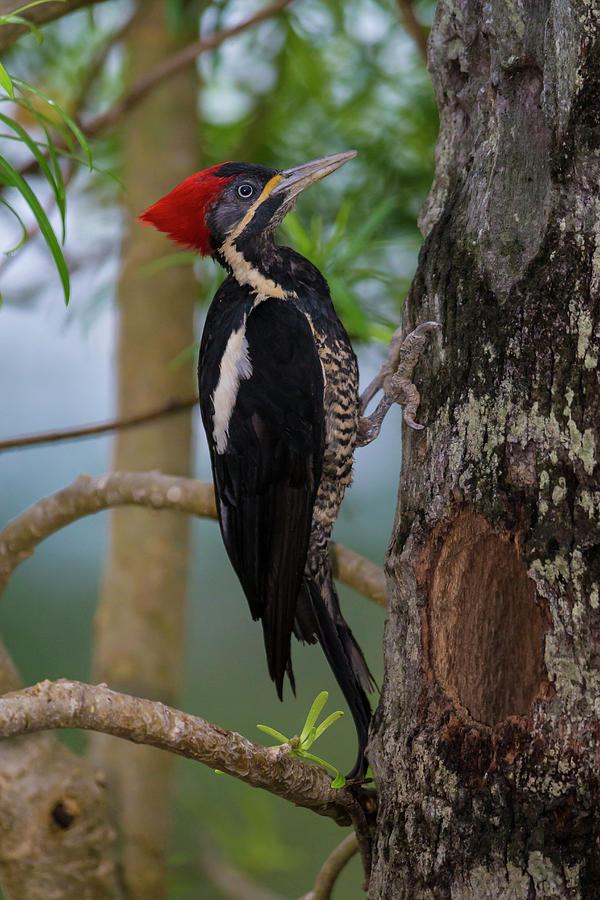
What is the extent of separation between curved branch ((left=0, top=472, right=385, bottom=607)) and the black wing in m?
0.10

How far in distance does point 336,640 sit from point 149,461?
3.59ft

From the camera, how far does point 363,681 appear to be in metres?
1.33

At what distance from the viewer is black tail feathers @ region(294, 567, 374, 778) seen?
51.5 inches

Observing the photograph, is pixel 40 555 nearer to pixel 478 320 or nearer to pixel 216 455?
pixel 216 455

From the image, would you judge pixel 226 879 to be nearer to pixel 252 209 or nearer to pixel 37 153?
pixel 252 209

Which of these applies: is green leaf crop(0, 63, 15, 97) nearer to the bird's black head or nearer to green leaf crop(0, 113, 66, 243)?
green leaf crop(0, 113, 66, 243)

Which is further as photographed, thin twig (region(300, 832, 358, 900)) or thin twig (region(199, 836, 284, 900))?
thin twig (region(199, 836, 284, 900))

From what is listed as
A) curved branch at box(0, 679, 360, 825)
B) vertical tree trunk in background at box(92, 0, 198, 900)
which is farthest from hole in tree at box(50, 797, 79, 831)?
vertical tree trunk in background at box(92, 0, 198, 900)

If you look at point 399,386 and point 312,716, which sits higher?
point 399,386

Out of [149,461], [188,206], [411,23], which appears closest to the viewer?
[188,206]

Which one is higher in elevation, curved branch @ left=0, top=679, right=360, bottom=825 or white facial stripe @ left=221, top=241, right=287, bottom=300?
white facial stripe @ left=221, top=241, right=287, bottom=300

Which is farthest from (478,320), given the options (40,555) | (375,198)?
(40,555)

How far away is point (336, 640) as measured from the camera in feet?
4.40

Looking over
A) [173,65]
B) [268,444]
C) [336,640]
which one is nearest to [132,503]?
[268,444]
